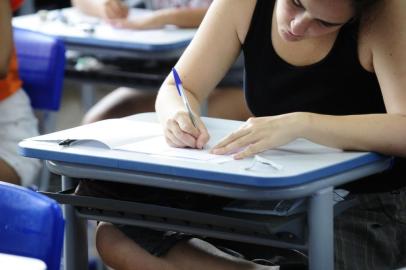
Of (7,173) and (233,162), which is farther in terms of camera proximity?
(7,173)

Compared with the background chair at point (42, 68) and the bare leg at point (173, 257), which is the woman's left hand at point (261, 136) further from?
the background chair at point (42, 68)

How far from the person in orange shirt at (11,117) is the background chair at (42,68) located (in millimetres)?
40

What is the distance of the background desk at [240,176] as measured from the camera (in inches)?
72.6

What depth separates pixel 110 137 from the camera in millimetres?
2141

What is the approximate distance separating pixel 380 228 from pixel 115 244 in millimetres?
619

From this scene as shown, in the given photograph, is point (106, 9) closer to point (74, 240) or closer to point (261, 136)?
point (74, 240)

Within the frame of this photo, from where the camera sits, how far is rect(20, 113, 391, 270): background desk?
184 cm

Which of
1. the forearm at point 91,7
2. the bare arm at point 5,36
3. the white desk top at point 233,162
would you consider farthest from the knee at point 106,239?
the forearm at point 91,7

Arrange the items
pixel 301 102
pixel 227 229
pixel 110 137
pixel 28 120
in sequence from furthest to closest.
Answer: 1. pixel 28 120
2. pixel 301 102
3. pixel 110 137
4. pixel 227 229

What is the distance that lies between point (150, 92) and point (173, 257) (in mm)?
1761

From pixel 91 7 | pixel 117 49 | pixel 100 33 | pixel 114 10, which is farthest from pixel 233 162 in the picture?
pixel 91 7

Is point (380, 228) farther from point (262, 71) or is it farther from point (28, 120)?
point (28, 120)

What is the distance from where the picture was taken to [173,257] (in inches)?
83.3

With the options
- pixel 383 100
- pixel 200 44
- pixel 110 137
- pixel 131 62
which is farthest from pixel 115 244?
pixel 131 62
